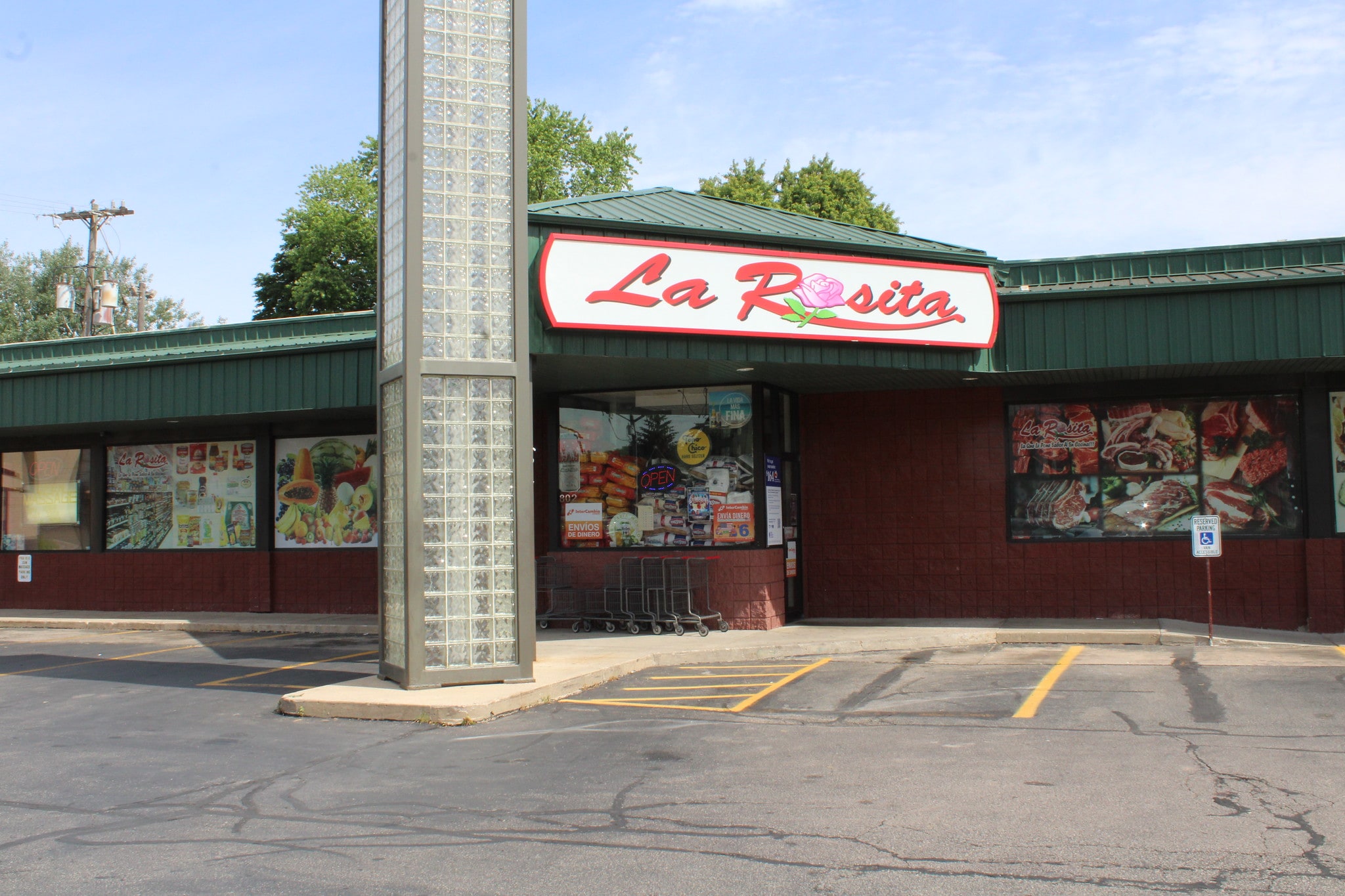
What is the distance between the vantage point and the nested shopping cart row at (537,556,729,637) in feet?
51.6

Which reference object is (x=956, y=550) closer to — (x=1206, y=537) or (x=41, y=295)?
(x=1206, y=537)

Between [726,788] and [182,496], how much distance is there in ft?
55.1

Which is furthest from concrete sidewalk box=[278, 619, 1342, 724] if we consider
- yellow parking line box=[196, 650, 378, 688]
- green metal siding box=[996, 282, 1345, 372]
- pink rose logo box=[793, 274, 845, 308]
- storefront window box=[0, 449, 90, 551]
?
storefront window box=[0, 449, 90, 551]

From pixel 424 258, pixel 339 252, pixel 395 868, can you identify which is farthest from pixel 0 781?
pixel 339 252

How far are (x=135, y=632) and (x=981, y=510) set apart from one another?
14053 mm

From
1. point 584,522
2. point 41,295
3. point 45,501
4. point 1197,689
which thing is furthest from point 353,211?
point 1197,689

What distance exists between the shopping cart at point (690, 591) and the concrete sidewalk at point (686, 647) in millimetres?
405

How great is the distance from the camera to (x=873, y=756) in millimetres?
8070

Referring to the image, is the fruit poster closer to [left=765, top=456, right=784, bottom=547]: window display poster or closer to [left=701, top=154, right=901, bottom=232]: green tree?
[left=765, top=456, right=784, bottom=547]: window display poster

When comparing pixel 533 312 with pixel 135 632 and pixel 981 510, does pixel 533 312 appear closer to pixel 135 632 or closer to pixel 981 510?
pixel 981 510

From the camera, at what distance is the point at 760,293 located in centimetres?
1414

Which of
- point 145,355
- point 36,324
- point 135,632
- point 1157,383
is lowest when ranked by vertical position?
point 135,632

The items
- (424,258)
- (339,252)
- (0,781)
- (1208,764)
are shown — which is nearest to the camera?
(1208,764)

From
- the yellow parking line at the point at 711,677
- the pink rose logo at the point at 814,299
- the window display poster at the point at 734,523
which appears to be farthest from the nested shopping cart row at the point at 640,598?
the pink rose logo at the point at 814,299
